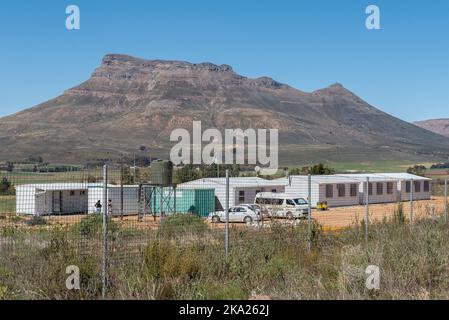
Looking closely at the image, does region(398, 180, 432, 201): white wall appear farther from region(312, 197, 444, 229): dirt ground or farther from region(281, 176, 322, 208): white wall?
region(312, 197, 444, 229): dirt ground

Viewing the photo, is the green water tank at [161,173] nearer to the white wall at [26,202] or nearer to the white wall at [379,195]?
the white wall at [26,202]

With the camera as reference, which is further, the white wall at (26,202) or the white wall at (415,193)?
the white wall at (415,193)

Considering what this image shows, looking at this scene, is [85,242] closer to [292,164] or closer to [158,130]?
[292,164]

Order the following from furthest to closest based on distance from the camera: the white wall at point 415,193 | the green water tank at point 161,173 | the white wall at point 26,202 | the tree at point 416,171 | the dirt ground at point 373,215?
the tree at point 416,171
the white wall at point 415,193
the green water tank at point 161,173
the white wall at point 26,202
the dirt ground at point 373,215

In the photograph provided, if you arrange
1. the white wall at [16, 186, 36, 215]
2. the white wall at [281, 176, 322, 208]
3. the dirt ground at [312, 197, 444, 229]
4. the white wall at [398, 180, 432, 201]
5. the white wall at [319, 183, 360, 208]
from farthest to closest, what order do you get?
the white wall at [398, 180, 432, 201], the white wall at [319, 183, 360, 208], the white wall at [281, 176, 322, 208], the white wall at [16, 186, 36, 215], the dirt ground at [312, 197, 444, 229]

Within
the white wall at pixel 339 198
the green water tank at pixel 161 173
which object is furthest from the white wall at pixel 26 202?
the white wall at pixel 339 198

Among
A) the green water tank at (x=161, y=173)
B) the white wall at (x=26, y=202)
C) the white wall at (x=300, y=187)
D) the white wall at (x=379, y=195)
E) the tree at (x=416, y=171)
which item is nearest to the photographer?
the white wall at (x=26, y=202)

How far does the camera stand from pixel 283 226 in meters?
15.3

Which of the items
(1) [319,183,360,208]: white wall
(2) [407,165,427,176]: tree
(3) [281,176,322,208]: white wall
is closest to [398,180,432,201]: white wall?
(1) [319,183,360,208]: white wall

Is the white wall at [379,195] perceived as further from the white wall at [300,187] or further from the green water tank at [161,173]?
the green water tank at [161,173]

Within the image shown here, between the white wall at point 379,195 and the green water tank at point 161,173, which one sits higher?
the green water tank at point 161,173

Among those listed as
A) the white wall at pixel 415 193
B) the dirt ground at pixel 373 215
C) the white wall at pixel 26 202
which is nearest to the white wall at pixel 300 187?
the dirt ground at pixel 373 215
